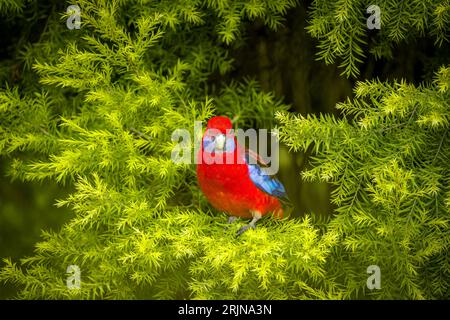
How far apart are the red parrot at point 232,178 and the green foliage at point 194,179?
5cm

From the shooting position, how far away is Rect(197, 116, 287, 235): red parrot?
1.21 meters

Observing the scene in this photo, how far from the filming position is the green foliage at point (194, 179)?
3.90 ft

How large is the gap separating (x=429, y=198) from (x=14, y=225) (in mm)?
1436

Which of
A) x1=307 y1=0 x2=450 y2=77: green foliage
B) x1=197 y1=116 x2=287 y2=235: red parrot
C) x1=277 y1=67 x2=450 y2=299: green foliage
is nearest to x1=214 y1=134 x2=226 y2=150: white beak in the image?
x1=197 y1=116 x2=287 y2=235: red parrot

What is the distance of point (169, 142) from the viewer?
135 centimetres

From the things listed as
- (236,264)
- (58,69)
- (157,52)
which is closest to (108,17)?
(58,69)

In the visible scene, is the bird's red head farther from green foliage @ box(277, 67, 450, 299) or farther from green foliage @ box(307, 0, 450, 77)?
green foliage @ box(307, 0, 450, 77)

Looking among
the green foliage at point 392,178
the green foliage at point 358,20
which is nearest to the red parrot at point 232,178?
the green foliage at point 392,178

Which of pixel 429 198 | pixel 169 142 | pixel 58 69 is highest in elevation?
pixel 58 69

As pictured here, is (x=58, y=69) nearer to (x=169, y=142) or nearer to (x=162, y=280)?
(x=169, y=142)

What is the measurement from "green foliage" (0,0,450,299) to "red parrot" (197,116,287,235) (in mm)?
51

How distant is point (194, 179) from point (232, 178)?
269 mm
